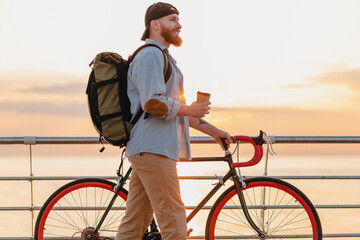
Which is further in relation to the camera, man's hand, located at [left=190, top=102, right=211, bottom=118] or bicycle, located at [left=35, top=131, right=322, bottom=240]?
bicycle, located at [left=35, top=131, right=322, bottom=240]

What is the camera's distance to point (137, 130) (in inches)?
105

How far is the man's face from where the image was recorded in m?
2.72

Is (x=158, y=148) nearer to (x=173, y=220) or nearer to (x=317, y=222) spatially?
(x=173, y=220)

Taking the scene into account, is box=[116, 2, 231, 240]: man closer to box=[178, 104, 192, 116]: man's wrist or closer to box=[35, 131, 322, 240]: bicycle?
box=[178, 104, 192, 116]: man's wrist

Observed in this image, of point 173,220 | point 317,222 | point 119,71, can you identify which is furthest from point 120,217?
point 317,222

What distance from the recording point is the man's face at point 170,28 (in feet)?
8.92

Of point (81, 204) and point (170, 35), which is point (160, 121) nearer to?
point (170, 35)

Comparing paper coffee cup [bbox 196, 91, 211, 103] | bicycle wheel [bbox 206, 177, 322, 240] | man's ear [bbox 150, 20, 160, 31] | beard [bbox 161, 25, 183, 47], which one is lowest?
bicycle wheel [bbox 206, 177, 322, 240]

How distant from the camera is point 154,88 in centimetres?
249

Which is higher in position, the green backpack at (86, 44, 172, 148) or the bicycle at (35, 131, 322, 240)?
the green backpack at (86, 44, 172, 148)

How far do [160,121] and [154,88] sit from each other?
233mm

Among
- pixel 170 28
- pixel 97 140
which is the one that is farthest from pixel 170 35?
pixel 97 140

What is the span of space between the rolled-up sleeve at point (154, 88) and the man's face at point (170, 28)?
0.60 feet

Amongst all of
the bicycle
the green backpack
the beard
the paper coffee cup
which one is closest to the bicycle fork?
the bicycle
